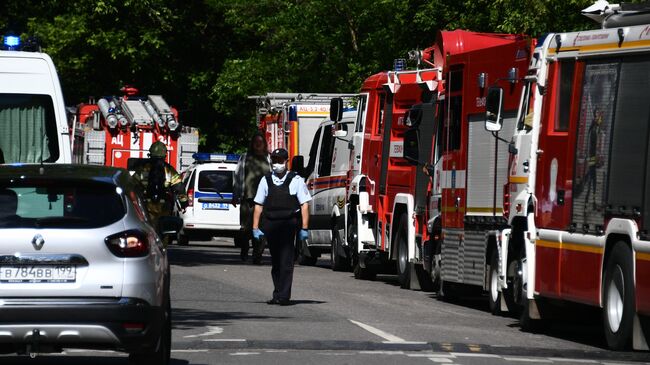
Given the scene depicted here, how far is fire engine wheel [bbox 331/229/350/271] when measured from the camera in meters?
27.7

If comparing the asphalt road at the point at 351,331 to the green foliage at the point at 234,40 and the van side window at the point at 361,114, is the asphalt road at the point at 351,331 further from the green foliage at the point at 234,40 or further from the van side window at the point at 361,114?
the green foliage at the point at 234,40

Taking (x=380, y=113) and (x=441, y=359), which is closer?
(x=441, y=359)

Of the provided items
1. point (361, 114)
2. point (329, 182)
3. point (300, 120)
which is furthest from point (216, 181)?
point (361, 114)

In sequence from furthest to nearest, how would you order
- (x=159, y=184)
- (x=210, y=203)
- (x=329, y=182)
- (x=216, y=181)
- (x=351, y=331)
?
(x=216, y=181), (x=210, y=203), (x=329, y=182), (x=159, y=184), (x=351, y=331)

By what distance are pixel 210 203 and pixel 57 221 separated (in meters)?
27.1

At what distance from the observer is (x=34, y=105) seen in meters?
17.8

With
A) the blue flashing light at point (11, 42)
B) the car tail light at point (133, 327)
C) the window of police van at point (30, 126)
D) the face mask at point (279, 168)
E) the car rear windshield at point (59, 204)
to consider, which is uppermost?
the blue flashing light at point (11, 42)

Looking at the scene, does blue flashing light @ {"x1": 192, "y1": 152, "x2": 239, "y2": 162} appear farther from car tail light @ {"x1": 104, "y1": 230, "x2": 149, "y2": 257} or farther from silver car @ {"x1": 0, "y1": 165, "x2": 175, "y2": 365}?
car tail light @ {"x1": 104, "y1": 230, "x2": 149, "y2": 257}

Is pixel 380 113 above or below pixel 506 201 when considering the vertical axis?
above

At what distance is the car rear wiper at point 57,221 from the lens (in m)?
11.1

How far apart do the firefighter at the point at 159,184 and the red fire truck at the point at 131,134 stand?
1816cm

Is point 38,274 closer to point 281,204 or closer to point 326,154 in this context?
point 281,204

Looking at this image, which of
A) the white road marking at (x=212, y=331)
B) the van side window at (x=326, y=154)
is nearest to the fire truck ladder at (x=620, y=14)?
the white road marking at (x=212, y=331)

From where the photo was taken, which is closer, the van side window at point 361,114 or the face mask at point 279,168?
the face mask at point 279,168
